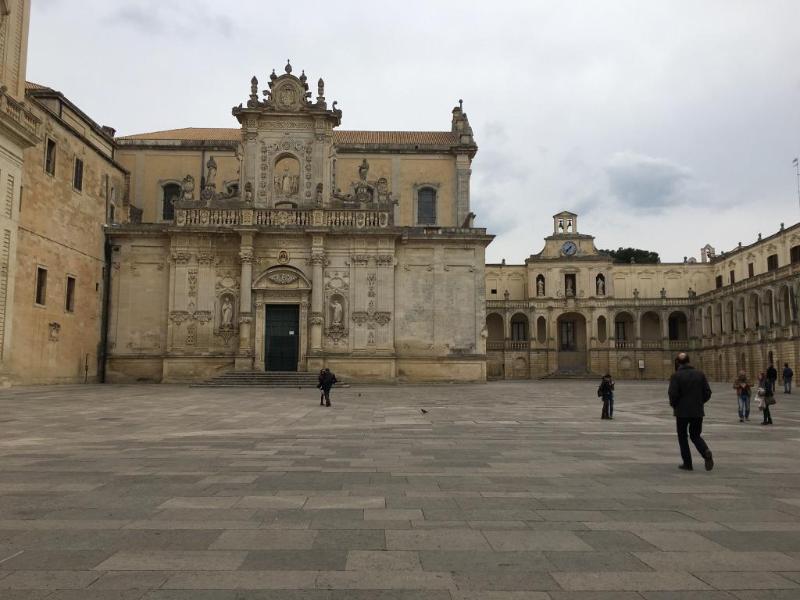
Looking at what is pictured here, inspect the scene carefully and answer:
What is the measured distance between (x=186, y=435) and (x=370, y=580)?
9.73m

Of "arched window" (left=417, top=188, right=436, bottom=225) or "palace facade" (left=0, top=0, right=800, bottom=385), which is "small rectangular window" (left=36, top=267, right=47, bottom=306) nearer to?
"palace facade" (left=0, top=0, right=800, bottom=385)

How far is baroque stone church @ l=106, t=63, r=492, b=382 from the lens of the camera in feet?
117

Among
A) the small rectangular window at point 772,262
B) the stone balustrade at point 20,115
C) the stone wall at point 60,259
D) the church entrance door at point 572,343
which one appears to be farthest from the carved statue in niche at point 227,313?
the small rectangular window at point 772,262

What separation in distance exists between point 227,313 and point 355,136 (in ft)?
62.1

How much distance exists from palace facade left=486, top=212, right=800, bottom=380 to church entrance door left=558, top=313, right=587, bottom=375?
0.32 ft

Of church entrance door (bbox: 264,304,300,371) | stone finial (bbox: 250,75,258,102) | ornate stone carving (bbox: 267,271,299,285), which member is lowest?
church entrance door (bbox: 264,304,300,371)

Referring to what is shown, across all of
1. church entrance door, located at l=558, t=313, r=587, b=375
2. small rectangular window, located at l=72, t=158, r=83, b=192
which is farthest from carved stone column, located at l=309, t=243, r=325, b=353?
church entrance door, located at l=558, t=313, r=587, b=375

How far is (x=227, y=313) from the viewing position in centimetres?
3581

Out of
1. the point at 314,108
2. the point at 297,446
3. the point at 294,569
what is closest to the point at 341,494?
the point at 294,569

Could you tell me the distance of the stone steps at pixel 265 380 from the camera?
3222 centimetres

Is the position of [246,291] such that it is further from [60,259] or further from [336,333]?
[60,259]

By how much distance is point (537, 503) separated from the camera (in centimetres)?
674

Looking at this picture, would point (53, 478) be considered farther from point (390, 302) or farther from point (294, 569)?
point (390, 302)

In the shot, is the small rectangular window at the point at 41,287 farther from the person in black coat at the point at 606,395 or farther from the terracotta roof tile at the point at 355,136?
the person in black coat at the point at 606,395
